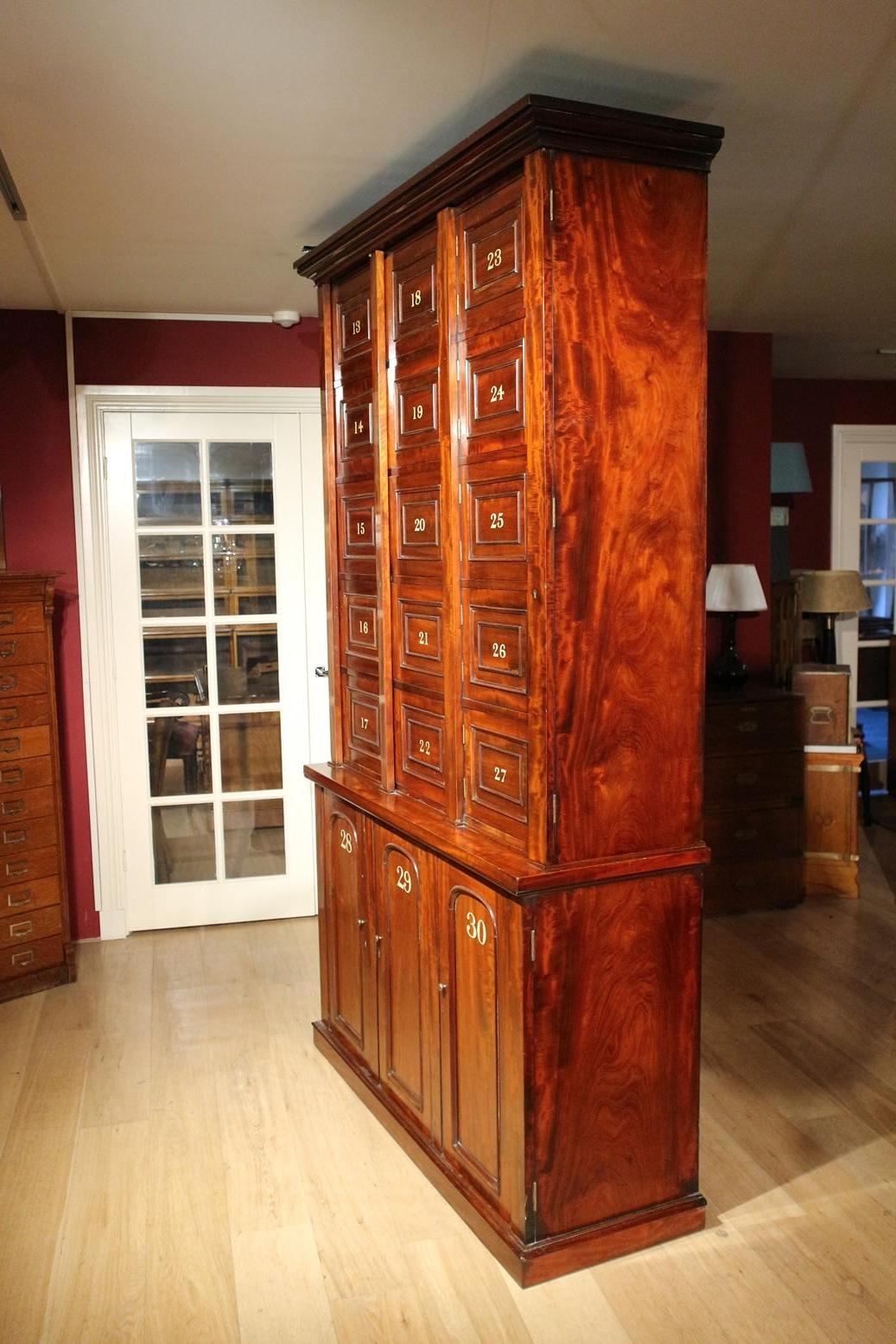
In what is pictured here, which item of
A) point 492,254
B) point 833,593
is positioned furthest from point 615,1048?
point 833,593

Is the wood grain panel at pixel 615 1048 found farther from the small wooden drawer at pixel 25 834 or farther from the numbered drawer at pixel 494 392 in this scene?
the small wooden drawer at pixel 25 834

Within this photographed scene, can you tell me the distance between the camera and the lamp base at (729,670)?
4770 mm

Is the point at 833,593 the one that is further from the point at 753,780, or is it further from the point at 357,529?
the point at 357,529

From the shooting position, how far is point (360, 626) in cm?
322

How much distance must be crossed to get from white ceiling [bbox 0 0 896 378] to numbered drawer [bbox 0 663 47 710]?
4.30 feet

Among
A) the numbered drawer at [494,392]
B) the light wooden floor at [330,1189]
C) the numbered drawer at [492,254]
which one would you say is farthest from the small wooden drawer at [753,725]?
the numbered drawer at [492,254]

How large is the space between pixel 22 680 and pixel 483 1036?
2.30 metres

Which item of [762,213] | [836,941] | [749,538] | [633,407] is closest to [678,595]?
[633,407]

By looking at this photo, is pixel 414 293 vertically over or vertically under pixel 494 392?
over

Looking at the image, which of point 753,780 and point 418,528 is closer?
point 418,528

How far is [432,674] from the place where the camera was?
277cm

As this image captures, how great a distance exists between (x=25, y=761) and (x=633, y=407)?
269 centimetres

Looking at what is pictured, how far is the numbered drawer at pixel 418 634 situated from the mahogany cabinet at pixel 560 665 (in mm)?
18

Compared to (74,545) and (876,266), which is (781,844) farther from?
(74,545)
